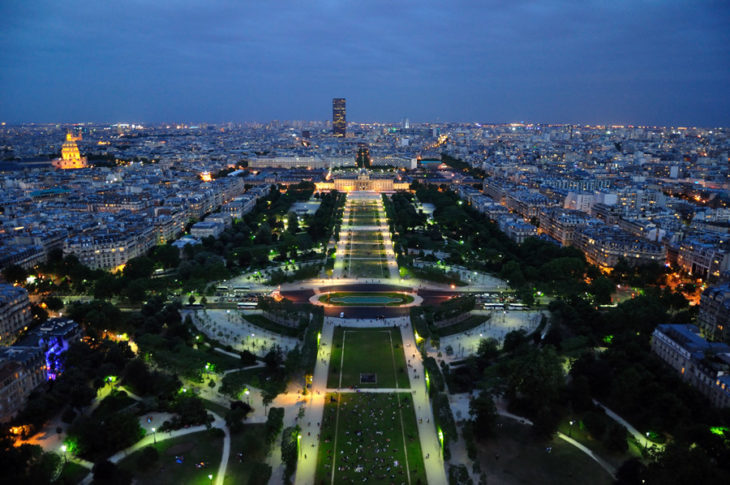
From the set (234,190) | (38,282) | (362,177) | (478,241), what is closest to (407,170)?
(362,177)

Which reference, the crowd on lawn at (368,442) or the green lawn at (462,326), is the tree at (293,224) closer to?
the green lawn at (462,326)

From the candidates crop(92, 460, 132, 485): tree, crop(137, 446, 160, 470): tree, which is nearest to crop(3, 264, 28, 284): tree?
crop(92, 460, 132, 485): tree

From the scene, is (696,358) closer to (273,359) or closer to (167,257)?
(273,359)

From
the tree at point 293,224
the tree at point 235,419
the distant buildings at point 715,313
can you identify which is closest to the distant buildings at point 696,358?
the distant buildings at point 715,313

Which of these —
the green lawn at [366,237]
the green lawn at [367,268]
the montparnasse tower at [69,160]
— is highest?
the montparnasse tower at [69,160]

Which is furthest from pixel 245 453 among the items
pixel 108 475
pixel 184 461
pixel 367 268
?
pixel 367 268

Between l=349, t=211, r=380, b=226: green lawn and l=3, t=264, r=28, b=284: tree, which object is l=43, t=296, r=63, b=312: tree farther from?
l=349, t=211, r=380, b=226: green lawn
